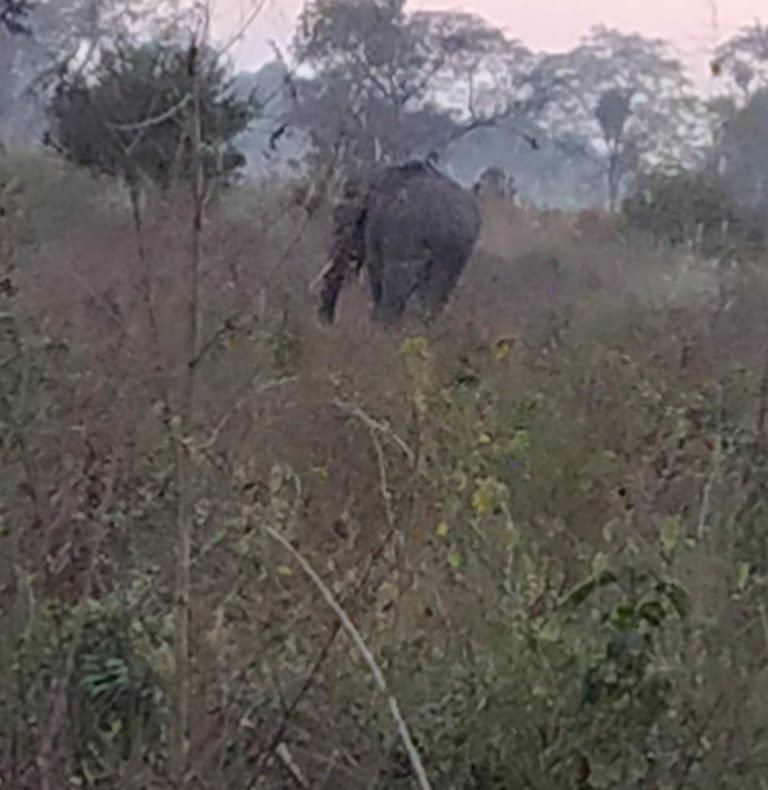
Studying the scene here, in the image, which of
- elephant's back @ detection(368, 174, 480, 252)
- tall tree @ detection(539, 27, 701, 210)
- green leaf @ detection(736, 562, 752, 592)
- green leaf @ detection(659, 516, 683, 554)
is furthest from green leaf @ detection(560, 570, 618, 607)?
tall tree @ detection(539, 27, 701, 210)

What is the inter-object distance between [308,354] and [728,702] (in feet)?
16.2

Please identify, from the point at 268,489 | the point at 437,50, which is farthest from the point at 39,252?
the point at 437,50

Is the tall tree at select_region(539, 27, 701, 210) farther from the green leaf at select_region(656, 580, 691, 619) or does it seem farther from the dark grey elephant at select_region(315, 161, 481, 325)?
the green leaf at select_region(656, 580, 691, 619)

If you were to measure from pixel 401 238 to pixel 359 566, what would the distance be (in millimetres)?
7070

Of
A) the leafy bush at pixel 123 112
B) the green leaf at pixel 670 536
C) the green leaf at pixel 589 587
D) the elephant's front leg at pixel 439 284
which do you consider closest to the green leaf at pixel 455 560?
the green leaf at pixel 670 536

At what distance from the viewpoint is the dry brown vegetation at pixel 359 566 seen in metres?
3.55

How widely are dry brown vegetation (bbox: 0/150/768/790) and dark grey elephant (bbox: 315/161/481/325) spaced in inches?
163

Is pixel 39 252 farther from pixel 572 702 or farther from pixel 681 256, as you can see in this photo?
pixel 572 702

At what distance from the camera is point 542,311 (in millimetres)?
11516

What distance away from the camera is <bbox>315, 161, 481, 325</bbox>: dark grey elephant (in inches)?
452

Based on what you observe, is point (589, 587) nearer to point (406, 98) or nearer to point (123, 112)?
point (123, 112)

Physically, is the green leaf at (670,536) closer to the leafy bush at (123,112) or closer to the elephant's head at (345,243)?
the leafy bush at (123,112)

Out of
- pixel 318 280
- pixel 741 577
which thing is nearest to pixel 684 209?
pixel 318 280

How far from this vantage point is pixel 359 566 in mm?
4730
